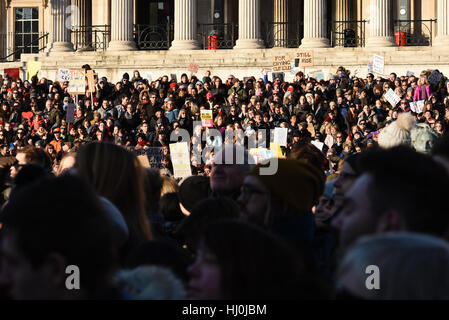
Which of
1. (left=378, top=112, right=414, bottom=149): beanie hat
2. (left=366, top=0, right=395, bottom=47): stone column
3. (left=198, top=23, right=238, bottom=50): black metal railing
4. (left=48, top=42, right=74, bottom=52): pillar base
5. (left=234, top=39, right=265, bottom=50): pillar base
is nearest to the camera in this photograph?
(left=378, top=112, right=414, bottom=149): beanie hat

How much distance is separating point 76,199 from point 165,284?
690 millimetres

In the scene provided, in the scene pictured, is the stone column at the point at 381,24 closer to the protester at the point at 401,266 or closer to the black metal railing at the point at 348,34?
the black metal railing at the point at 348,34

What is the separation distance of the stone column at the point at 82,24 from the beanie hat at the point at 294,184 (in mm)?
35038

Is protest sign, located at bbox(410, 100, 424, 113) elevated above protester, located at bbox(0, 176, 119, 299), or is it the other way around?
protest sign, located at bbox(410, 100, 424, 113)

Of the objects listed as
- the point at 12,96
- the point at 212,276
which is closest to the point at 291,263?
the point at 212,276

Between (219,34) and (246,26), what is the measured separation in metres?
4.23

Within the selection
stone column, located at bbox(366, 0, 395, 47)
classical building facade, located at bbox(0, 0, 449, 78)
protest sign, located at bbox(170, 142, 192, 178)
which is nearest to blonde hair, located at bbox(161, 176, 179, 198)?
protest sign, located at bbox(170, 142, 192, 178)

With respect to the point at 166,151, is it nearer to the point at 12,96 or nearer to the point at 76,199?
the point at 12,96

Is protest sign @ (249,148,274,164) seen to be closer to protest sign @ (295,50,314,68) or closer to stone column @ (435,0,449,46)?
protest sign @ (295,50,314,68)

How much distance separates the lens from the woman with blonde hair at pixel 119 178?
5387mm

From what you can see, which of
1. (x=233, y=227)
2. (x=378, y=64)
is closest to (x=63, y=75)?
(x=378, y=64)

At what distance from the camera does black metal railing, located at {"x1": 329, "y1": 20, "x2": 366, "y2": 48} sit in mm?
38719

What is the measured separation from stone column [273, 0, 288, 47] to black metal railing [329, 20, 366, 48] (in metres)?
2.19

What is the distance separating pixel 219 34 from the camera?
41062 millimetres
